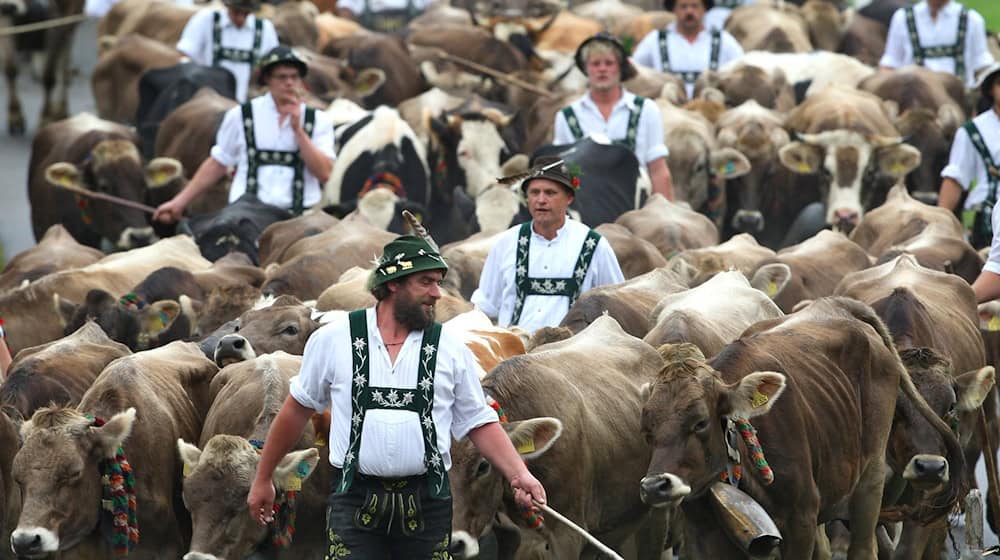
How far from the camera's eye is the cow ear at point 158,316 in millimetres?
10484

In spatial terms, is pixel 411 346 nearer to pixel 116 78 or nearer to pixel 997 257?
pixel 997 257

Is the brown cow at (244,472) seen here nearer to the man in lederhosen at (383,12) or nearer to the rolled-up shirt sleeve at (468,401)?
the rolled-up shirt sleeve at (468,401)

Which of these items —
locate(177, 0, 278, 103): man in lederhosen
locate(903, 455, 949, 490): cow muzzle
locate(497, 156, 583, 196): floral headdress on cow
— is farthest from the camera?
locate(177, 0, 278, 103): man in lederhosen

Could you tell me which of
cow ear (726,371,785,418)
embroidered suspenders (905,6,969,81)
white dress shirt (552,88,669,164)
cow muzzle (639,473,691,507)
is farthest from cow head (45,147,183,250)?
cow muzzle (639,473,691,507)

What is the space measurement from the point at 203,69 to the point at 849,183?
5720 millimetres

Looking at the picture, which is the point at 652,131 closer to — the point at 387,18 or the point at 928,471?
the point at 928,471

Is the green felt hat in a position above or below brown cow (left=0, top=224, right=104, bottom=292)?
above

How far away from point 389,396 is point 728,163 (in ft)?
28.7

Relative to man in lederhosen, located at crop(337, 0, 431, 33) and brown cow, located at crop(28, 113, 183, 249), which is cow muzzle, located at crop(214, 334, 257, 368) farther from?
man in lederhosen, located at crop(337, 0, 431, 33)

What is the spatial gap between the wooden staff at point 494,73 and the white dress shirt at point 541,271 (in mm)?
8584

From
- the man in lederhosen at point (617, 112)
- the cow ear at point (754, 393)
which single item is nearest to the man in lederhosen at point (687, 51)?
the man in lederhosen at point (617, 112)

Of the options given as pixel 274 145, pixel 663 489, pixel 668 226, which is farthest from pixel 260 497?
pixel 274 145

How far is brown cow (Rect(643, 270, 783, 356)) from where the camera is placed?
8.85m

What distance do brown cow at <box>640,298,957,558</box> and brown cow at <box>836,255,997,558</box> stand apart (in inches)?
7.4
